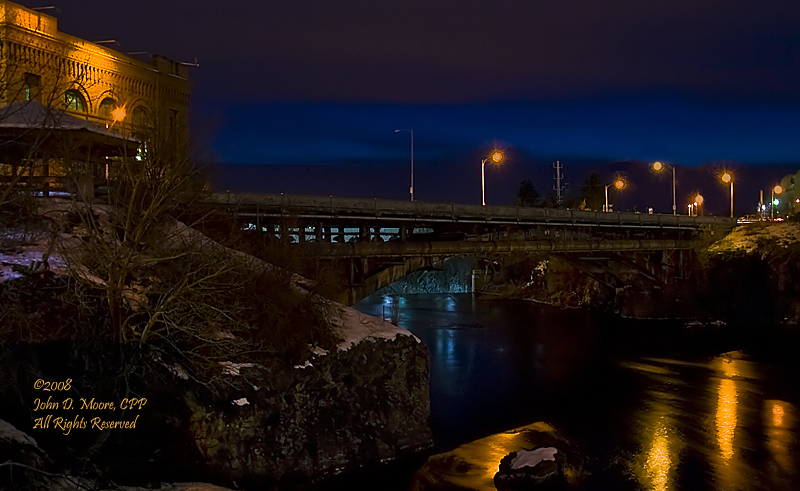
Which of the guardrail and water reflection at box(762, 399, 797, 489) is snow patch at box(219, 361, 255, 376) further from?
water reflection at box(762, 399, 797, 489)

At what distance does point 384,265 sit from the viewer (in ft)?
108

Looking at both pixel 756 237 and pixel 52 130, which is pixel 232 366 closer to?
pixel 52 130

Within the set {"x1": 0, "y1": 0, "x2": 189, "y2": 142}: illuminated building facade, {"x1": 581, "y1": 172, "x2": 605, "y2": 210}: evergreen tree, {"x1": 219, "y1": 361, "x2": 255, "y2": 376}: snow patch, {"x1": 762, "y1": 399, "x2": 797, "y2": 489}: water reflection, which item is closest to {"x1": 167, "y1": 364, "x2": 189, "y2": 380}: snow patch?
{"x1": 219, "y1": 361, "x2": 255, "y2": 376}: snow patch

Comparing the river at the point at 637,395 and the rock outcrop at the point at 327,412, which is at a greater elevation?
the rock outcrop at the point at 327,412

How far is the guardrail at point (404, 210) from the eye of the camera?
28.2 m

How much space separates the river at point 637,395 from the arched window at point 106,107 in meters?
26.6

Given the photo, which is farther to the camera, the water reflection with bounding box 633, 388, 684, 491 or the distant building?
the distant building

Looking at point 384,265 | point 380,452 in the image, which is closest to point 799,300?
point 384,265

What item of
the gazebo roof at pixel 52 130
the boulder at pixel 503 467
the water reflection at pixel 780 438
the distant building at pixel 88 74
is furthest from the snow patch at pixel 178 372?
the distant building at pixel 88 74

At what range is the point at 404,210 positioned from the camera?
3300 cm

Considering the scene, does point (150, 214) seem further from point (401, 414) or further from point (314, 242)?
point (314, 242)

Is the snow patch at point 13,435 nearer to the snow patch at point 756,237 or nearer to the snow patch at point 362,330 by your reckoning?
the snow patch at point 362,330

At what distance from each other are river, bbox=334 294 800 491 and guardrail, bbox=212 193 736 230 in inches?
335

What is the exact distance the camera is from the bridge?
94.1 ft
